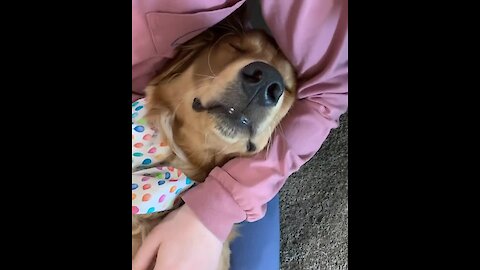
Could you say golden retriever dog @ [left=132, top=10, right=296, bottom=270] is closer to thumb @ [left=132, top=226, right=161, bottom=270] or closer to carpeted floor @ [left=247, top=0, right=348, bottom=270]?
thumb @ [left=132, top=226, right=161, bottom=270]

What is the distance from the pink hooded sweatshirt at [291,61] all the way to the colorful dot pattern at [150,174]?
0.16 ft

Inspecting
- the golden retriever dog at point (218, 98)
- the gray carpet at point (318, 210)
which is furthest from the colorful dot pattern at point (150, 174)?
the gray carpet at point (318, 210)

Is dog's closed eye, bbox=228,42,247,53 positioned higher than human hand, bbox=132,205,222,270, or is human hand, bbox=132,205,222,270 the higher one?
dog's closed eye, bbox=228,42,247,53

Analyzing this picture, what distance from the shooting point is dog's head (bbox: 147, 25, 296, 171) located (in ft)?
3.02

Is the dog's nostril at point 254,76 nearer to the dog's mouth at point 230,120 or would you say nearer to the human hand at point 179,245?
the dog's mouth at point 230,120

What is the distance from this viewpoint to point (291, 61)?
3.15 ft

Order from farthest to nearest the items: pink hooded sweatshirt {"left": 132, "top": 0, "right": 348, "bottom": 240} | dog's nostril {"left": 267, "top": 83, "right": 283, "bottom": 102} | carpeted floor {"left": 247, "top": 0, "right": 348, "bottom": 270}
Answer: carpeted floor {"left": 247, "top": 0, "right": 348, "bottom": 270}
dog's nostril {"left": 267, "top": 83, "right": 283, "bottom": 102}
pink hooded sweatshirt {"left": 132, "top": 0, "right": 348, "bottom": 240}

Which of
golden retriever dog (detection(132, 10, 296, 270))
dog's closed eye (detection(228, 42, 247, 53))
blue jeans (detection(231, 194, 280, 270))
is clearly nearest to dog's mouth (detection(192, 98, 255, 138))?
golden retriever dog (detection(132, 10, 296, 270))

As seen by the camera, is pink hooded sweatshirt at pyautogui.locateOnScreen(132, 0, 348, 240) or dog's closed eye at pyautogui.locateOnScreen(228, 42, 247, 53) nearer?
pink hooded sweatshirt at pyautogui.locateOnScreen(132, 0, 348, 240)

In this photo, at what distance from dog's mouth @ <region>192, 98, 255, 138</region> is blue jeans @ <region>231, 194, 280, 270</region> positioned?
0.26 metres
